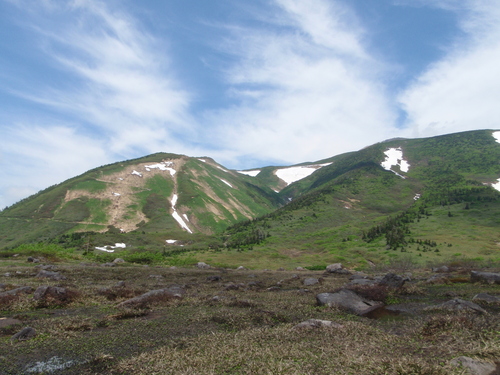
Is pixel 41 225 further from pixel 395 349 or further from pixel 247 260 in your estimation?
pixel 395 349

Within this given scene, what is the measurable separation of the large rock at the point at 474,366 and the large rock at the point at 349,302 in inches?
392

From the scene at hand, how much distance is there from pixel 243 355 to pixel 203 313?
24.4ft

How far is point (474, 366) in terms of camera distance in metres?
7.42

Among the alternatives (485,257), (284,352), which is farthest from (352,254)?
(284,352)

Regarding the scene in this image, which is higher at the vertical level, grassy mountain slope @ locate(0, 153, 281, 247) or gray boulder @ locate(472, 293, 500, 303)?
grassy mountain slope @ locate(0, 153, 281, 247)

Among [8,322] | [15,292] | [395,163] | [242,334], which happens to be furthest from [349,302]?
[395,163]

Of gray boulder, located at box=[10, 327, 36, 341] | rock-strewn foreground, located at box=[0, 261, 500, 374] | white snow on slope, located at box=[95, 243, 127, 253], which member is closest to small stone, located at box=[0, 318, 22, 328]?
rock-strewn foreground, located at box=[0, 261, 500, 374]

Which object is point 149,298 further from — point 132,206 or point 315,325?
point 132,206

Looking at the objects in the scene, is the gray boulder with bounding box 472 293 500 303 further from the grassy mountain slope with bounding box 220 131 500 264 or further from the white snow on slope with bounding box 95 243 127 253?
the white snow on slope with bounding box 95 243 127 253

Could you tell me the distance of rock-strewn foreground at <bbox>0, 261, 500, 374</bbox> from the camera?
855 cm

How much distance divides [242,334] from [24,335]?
9094 millimetres

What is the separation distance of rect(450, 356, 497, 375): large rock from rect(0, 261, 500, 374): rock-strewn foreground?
0.03 m

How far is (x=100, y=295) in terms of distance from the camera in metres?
21.0

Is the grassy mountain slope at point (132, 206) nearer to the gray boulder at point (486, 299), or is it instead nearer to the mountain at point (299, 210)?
the mountain at point (299, 210)
